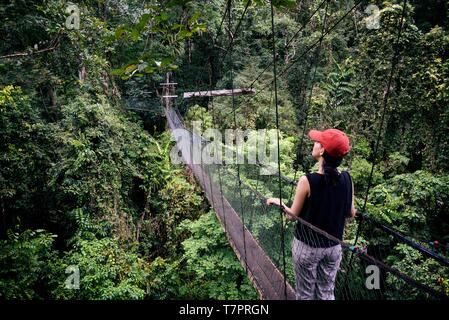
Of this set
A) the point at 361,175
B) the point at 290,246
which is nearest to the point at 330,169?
the point at 290,246

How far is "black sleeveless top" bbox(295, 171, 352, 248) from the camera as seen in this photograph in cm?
98

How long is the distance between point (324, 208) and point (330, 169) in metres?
0.13

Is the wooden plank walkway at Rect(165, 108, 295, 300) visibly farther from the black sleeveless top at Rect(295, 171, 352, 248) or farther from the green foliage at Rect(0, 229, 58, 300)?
the green foliage at Rect(0, 229, 58, 300)

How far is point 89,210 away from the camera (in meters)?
4.17

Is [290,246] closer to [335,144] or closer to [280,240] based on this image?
[280,240]

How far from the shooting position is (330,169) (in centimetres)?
99

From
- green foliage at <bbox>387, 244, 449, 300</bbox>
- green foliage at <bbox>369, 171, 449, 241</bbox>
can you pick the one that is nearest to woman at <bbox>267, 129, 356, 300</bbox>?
green foliage at <bbox>387, 244, 449, 300</bbox>

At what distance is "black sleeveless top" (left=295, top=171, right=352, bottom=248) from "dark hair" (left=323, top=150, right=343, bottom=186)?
1 centimetres

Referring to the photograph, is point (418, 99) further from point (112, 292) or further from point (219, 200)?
point (112, 292)

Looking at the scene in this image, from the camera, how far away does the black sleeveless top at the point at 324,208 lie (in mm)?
981

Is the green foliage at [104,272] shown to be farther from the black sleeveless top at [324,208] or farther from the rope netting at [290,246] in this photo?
the black sleeveless top at [324,208]

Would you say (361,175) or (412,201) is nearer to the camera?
(412,201)

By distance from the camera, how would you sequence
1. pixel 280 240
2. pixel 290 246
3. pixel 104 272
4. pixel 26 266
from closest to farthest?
1. pixel 280 240
2. pixel 290 246
3. pixel 26 266
4. pixel 104 272
